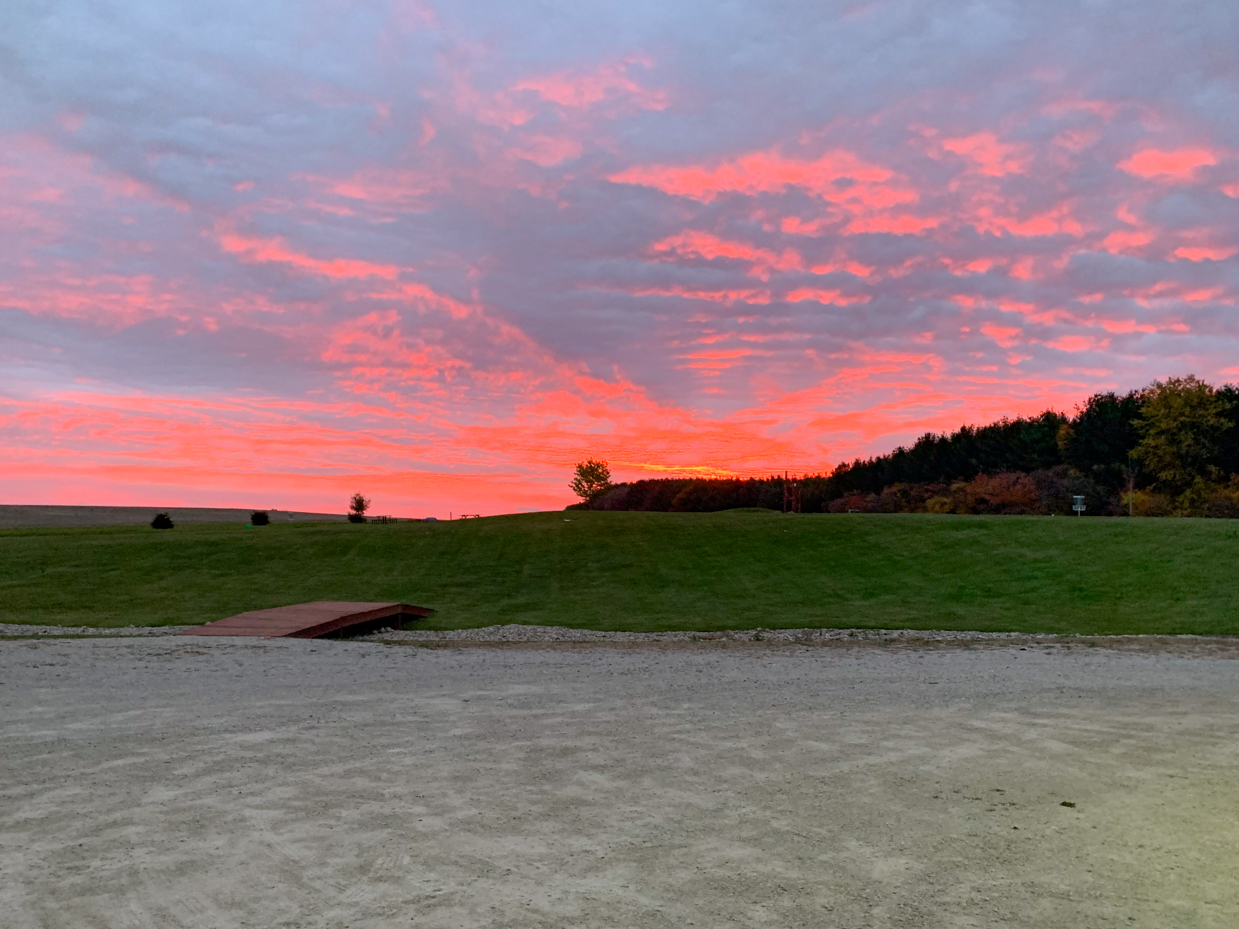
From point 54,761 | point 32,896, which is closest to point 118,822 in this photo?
point 32,896

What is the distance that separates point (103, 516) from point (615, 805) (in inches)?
3538

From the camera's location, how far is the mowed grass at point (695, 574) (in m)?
20.7

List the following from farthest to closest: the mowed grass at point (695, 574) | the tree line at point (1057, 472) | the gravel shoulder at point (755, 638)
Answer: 1. the tree line at point (1057, 472)
2. the mowed grass at point (695, 574)
3. the gravel shoulder at point (755, 638)

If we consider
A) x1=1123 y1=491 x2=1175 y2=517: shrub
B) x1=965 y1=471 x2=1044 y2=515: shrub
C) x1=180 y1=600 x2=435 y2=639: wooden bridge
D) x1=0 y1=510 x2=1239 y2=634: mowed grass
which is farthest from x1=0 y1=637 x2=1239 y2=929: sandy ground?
x1=1123 y1=491 x2=1175 y2=517: shrub

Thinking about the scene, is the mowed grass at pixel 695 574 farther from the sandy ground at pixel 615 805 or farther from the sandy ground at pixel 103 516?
the sandy ground at pixel 103 516

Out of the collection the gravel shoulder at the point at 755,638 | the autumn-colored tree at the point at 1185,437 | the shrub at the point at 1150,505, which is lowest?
the gravel shoulder at the point at 755,638

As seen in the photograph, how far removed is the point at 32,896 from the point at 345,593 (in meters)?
19.9

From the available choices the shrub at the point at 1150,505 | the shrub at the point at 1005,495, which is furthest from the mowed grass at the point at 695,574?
the shrub at the point at 1150,505

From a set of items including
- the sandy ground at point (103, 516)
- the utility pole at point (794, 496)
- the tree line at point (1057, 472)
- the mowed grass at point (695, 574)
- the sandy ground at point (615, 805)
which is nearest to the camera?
the sandy ground at point (615, 805)

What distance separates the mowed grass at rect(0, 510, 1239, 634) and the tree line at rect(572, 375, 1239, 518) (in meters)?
21.2

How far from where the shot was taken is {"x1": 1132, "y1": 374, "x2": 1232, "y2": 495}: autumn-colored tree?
59.6 metres

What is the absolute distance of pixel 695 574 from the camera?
26156mm

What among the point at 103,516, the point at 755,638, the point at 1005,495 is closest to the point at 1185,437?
the point at 1005,495

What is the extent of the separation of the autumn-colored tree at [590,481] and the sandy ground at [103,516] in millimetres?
21762
